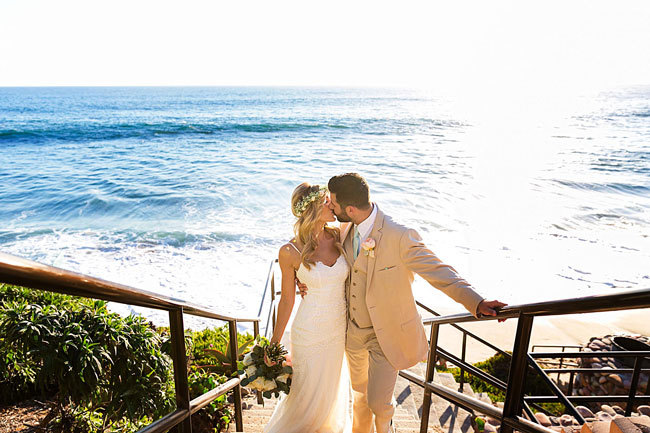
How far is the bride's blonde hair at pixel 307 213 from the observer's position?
10.4 ft

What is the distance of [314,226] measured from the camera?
3.22 m

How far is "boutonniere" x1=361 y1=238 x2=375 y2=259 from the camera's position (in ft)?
9.80

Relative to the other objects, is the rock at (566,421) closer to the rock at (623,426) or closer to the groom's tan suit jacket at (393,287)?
the groom's tan suit jacket at (393,287)

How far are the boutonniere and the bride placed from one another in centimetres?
34

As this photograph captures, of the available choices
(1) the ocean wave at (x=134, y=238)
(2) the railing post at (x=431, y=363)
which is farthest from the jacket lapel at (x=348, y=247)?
(1) the ocean wave at (x=134, y=238)

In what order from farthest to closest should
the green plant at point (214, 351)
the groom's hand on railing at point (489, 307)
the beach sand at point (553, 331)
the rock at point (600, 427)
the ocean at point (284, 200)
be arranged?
the ocean at point (284, 200), the beach sand at point (553, 331), the green plant at point (214, 351), the rock at point (600, 427), the groom's hand on railing at point (489, 307)

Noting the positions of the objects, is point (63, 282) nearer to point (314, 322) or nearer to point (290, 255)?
point (290, 255)

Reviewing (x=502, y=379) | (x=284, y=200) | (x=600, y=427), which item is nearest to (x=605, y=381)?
(x=502, y=379)

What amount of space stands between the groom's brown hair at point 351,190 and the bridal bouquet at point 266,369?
1.06m

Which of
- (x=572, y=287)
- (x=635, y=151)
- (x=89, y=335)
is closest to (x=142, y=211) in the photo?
(x=572, y=287)

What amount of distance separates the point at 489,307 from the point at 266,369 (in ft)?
5.13

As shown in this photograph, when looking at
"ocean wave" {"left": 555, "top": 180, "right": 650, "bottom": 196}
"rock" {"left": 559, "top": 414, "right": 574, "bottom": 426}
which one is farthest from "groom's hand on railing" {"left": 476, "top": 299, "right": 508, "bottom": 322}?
"ocean wave" {"left": 555, "top": 180, "right": 650, "bottom": 196}

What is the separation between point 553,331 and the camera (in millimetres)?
9242

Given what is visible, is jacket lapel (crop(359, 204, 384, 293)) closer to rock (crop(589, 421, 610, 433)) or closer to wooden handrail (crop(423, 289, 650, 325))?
wooden handrail (crop(423, 289, 650, 325))
